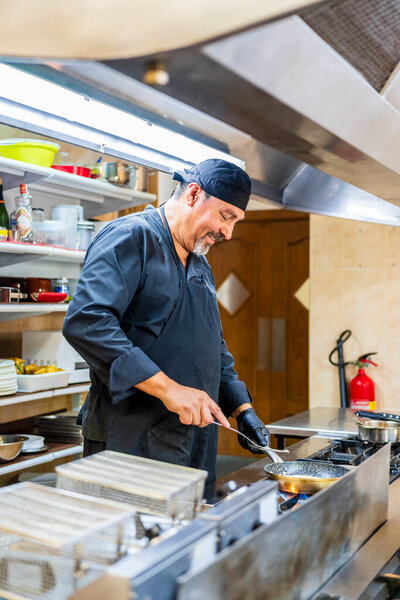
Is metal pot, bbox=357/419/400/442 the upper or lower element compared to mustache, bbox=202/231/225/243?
lower

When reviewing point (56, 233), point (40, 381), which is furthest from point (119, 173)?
point (40, 381)

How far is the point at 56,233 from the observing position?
3438 millimetres

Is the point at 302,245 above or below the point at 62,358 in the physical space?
above

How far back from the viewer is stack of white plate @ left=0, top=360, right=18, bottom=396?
3.03 meters

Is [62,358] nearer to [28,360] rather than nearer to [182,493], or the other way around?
[28,360]

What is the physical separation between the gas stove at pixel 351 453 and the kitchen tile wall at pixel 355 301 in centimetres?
171

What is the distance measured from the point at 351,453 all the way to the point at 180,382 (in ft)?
2.28

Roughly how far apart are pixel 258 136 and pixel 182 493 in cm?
55

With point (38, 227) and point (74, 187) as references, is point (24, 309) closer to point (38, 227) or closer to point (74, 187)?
point (38, 227)

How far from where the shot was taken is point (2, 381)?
303 cm

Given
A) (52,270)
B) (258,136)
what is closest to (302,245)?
(52,270)

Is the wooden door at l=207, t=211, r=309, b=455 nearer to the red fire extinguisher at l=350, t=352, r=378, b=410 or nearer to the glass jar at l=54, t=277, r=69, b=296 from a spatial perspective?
the red fire extinguisher at l=350, t=352, r=378, b=410

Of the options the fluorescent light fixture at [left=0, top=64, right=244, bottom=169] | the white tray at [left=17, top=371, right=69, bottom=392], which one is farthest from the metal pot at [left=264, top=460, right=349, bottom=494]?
the white tray at [left=17, top=371, right=69, bottom=392]

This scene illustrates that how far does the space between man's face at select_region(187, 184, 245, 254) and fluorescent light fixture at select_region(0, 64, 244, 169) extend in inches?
5.9
